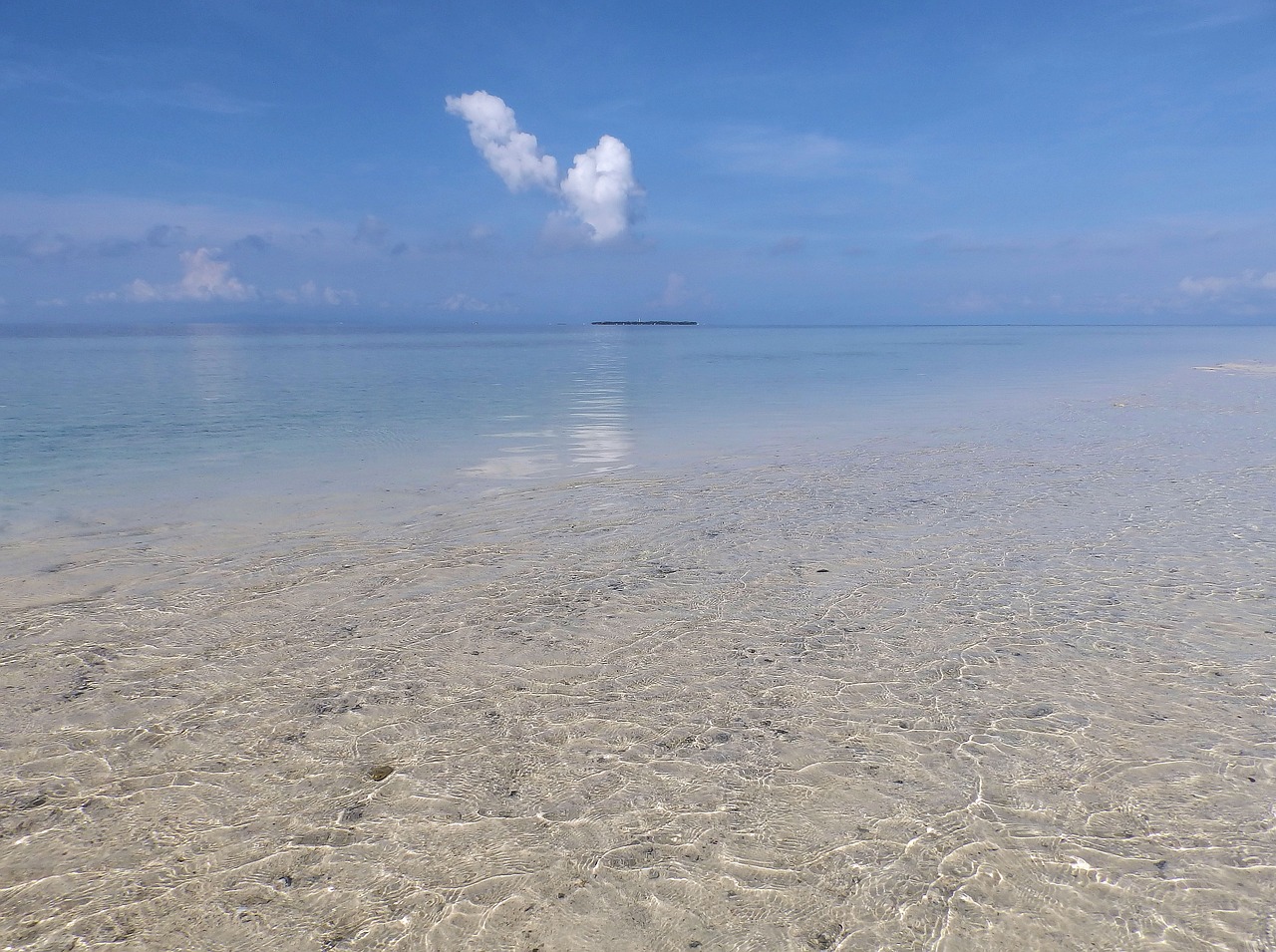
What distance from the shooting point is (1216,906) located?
119 inches

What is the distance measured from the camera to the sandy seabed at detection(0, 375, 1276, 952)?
3.06 m

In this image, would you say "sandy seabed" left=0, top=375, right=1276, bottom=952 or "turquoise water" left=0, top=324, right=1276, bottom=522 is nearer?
"sandy seabed" left=0, top=375, right=1276, bottom=952

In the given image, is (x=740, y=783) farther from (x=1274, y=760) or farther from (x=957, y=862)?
(x=1274, y=760)

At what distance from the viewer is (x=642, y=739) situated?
429 cm

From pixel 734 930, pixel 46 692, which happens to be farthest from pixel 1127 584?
pixel 46 692

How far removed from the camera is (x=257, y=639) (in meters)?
5.61

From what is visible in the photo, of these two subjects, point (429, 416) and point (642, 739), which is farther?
point (429, 416)

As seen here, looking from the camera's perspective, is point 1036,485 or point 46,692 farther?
point 1036,485

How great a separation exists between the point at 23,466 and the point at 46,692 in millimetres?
9610

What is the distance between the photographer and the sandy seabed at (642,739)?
306 centimetres

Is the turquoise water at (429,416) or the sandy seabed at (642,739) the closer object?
the sandy seabed at (642,739)

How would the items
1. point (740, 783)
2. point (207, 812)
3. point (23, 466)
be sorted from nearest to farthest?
point (207, 812) → point (740, 783) → point (23, 466)

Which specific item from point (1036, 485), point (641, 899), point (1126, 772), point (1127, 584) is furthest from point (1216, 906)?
point (1036, 485)

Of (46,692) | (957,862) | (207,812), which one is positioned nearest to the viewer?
(957,862)
